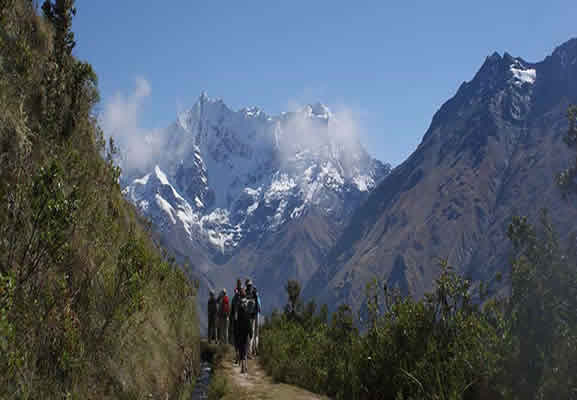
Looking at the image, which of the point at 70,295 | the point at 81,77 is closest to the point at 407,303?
the point at 70,295

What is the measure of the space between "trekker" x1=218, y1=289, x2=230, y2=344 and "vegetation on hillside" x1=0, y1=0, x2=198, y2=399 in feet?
27.5

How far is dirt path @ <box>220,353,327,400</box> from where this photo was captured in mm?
10445

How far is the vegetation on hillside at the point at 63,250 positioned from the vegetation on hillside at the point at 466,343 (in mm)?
3696

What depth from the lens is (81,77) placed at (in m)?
11.5

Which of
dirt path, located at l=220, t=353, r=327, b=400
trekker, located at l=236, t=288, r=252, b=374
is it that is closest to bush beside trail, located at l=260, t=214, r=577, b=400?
dirt path, located at l=220, t=353, r=327, b=400

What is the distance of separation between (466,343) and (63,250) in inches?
266

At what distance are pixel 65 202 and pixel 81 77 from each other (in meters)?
6.05

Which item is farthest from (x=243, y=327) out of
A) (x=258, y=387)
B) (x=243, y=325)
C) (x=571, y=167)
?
(x=571, y=167)

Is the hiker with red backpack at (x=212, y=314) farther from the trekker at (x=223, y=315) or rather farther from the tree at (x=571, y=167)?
the tree at (x=571, y=167)

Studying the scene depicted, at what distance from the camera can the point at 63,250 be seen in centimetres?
736

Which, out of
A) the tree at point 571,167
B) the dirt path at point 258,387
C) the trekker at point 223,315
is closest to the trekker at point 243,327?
the dirt path at point 258,387

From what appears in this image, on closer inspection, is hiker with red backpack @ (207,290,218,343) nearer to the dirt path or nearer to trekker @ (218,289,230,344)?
trekker @ (218,289,230,344)

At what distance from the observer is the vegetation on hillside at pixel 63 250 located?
6.32 meters

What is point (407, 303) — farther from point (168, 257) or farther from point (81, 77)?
point (168, 257)
